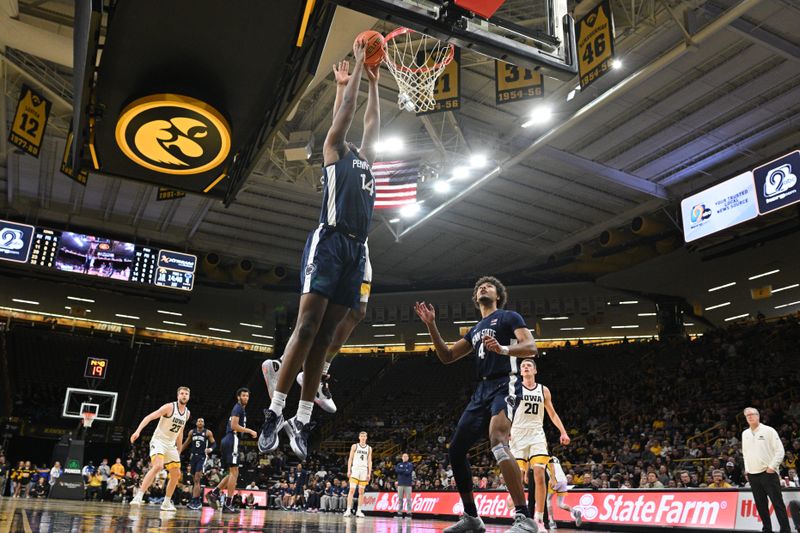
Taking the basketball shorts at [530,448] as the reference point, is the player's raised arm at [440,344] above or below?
above

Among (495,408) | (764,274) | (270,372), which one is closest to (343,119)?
(270,372)

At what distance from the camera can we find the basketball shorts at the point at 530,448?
364 inches

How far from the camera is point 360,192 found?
4.42m

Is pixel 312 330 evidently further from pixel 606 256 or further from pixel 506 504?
pixel 606 256

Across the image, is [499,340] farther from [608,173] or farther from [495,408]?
[608,173]

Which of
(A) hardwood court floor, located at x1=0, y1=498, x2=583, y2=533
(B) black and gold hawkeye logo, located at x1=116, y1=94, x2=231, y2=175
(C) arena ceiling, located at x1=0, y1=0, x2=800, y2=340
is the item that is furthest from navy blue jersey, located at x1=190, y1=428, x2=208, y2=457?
(C) arena ceiling, located at x1=0, y1=0, x2=800, y2=340

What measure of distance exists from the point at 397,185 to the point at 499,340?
1202cm

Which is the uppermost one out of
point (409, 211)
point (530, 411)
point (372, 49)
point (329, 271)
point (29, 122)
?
point (409, 211)

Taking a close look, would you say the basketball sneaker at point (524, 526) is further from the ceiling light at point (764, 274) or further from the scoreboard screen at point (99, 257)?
the ceiling light at point (764, 274)

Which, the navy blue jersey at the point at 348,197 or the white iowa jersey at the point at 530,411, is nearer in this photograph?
the navy blue jersey at the point at 348,197

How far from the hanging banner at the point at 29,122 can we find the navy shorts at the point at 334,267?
1427 cm

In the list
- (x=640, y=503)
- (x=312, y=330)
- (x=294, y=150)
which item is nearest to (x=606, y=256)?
(x=294, y=150)

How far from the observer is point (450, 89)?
13.9 metres

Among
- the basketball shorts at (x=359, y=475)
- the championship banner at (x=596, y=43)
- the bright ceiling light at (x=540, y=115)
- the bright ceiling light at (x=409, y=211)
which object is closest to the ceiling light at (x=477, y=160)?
the bright ceiling light at (x=540, y=115)
